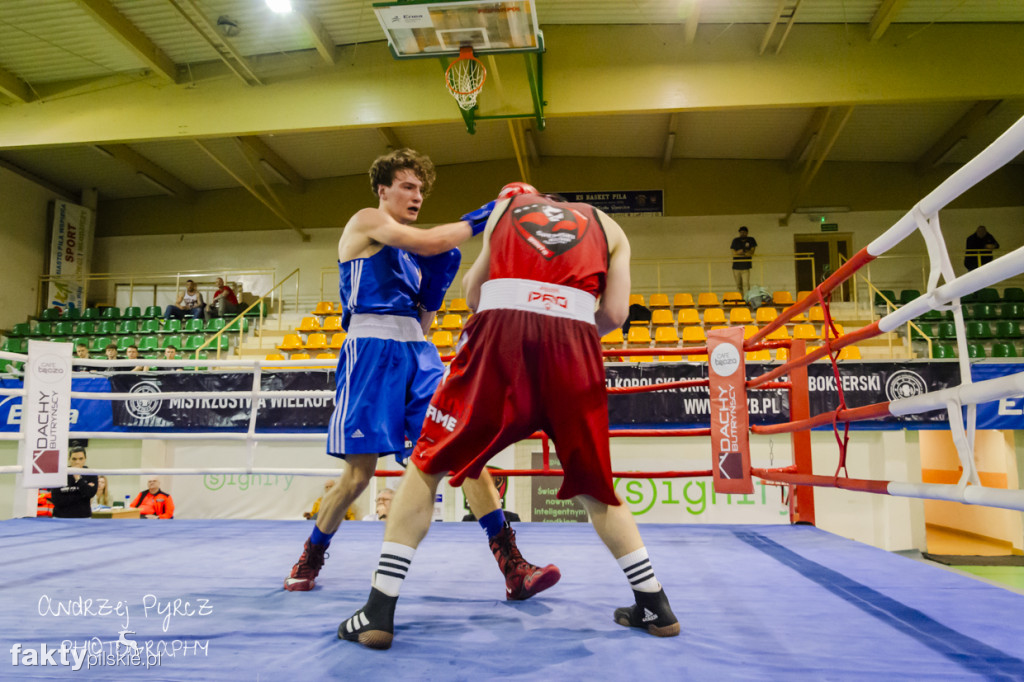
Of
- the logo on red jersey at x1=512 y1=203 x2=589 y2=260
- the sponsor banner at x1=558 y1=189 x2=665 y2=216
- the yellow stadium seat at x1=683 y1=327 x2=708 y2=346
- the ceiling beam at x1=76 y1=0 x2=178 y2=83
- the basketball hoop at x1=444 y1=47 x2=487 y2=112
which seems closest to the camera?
the logo on red jersey at x1=512 y1=203 x2=589 y2=260

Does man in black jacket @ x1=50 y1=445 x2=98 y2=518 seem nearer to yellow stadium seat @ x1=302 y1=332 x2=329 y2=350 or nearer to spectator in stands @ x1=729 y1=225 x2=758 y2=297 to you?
yellow stadium seat @ x1=302 y1=332 x2=329 y2=350

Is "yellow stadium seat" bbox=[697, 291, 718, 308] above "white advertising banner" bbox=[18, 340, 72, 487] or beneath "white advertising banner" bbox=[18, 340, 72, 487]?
above

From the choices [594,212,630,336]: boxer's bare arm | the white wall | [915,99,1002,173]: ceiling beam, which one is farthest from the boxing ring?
the white wall

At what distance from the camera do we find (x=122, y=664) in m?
1.26

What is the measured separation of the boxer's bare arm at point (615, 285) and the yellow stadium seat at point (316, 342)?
26.9 feet

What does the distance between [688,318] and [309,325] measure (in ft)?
19.1

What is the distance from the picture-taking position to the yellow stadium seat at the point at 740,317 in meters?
9.62

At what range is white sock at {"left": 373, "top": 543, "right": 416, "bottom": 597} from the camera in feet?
4.72

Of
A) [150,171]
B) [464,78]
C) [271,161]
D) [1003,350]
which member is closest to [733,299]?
[1003,350]

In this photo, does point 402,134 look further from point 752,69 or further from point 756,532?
point 756,532

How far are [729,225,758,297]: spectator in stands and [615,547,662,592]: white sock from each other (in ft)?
32.3

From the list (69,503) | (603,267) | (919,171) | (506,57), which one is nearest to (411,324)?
(603,267)

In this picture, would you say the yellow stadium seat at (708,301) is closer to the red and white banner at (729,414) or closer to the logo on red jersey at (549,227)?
the red and white banner at (729,414)

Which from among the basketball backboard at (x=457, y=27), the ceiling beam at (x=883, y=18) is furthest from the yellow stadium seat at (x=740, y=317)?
the basketball backboard at (x=457, y=27)
